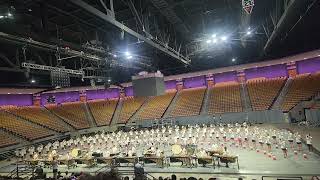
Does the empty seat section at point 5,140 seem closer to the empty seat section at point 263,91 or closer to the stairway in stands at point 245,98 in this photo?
the stairway in stands at point 245,98

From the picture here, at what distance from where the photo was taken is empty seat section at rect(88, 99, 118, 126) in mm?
39281

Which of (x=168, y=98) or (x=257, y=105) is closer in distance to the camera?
(x=257, y=105)

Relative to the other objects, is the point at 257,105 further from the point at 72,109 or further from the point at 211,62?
the point at 72,109

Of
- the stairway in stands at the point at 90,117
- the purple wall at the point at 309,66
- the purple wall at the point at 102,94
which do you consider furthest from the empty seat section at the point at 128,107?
the purple wall at the point at 309,66

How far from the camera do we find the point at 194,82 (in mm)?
45219

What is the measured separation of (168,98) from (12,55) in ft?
75.7

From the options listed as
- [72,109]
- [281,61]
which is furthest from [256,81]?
[72,109]

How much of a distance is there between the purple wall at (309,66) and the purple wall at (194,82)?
13805 mm

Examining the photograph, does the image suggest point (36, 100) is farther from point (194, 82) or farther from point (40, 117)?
point (194, 82)

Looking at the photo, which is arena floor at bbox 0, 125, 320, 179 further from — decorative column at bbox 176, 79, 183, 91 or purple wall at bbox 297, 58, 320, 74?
decorative column at bbox 176, 79, 183, 91

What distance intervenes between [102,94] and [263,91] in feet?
87.4

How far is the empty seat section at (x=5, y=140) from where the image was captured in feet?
89.9

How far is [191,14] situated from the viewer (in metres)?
19.0

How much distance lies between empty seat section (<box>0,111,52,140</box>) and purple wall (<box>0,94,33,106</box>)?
4276 mm
